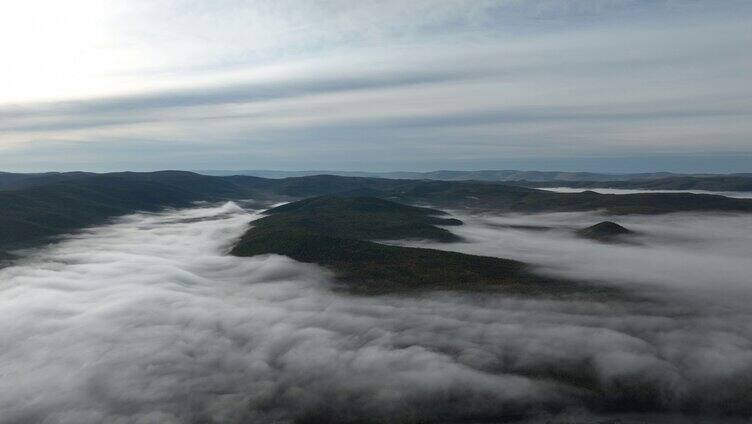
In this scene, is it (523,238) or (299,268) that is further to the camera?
(523,238)

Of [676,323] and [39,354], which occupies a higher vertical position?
[676,323]

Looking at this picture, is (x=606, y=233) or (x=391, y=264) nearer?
(x=391, y=264)

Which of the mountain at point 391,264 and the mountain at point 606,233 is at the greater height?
the mountain at point 606,233

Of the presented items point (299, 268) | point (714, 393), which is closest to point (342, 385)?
point (714, 393)

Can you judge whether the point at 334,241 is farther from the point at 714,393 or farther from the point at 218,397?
the point at 714,393

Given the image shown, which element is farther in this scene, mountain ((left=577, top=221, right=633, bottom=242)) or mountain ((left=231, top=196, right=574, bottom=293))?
mountain ((left=577, top=221, right=633, bottom=242))

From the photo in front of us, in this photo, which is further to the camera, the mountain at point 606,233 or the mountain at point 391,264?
the mountain at point 606,233

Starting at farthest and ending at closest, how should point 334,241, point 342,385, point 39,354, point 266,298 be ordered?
point 334,241, point 266,298, point 39,354, point 342,385

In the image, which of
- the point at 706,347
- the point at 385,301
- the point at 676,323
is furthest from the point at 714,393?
the point at 385,301

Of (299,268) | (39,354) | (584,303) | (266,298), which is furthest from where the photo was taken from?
(299,268)

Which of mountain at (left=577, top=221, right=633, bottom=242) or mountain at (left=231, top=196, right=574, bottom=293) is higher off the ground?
mountain at (left=577, top=221, right=633, bottom=242)

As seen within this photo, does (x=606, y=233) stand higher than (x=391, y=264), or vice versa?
(x=606, y=233)
